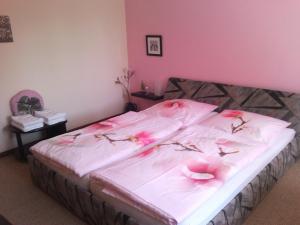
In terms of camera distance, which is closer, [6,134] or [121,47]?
[6,134]

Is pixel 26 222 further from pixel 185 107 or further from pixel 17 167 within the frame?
pixel 185 107

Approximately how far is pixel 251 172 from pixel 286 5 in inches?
61.9

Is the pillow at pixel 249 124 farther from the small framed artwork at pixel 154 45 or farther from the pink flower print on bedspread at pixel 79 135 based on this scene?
the small framed artwork at pixel 154 45

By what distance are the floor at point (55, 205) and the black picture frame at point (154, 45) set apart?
207 centimetres

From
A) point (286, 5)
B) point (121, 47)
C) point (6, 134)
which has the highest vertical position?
point (286, 5)

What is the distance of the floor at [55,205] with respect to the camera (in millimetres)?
2059

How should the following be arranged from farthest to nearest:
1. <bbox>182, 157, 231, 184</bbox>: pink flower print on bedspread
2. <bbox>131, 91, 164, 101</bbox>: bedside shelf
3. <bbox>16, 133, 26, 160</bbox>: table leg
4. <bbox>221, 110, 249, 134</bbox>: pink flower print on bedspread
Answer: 1. <bbox>131, 91, 164, 101</bbox>: bedside shelf
2. <bbox>16, 133, 26, 160</bbox>: table leg
3. <bbox>221, 110, 249, 134</bbox>: pink flower print on bedspread
4. <bbox>182, 157, 231, 184</bbox>: pink flower print on bedspread

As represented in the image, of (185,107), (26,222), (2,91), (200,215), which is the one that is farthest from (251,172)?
(2,91)

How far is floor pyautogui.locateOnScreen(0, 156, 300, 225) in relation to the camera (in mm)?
2059

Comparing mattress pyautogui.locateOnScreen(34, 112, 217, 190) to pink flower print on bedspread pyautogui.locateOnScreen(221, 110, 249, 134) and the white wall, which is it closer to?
pink flower print on bedspread pyautogui.locateOnScreen(221, 110, 249, 134)

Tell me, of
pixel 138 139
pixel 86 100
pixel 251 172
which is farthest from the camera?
pixel 86 100

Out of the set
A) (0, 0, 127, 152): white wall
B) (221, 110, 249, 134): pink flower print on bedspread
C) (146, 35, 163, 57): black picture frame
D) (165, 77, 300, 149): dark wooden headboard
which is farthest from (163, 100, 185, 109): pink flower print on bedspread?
(0, 0, 127, 152): white wall

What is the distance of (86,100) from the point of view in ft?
12.5

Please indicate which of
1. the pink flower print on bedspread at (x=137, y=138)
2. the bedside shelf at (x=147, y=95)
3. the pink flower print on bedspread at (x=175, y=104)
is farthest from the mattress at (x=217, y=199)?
the bedside shelf at (x=147, y=95)
